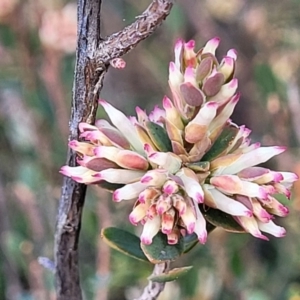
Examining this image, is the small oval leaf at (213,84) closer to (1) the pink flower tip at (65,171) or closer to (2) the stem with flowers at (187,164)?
(2) the stem with flowers at (187,164)

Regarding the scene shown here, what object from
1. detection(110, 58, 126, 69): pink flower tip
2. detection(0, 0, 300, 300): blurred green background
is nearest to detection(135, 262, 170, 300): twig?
detection(110, 58, 126, 69): pink flower tip

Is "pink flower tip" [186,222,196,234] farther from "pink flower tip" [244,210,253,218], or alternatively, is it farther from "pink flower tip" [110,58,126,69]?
"pink flower tip" [110,58,126,69]

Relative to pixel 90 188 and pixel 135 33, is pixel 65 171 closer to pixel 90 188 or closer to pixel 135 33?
pixel 135 33

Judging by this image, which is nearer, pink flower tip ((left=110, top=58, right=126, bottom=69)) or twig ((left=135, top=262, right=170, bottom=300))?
pink flower tip ((left=110, top=58, right=126, bottom=69))

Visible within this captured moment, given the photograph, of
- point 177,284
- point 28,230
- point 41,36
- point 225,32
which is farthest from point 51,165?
point 225,32

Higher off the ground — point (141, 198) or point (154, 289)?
point (141, 198)

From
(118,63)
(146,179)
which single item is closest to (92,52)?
(118,63)

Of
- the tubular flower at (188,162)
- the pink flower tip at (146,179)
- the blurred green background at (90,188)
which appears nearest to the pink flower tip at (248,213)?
the tubular flower at (188,162)
